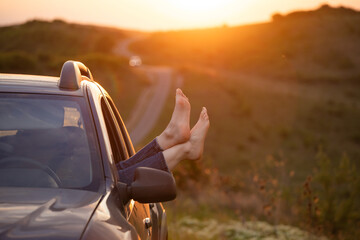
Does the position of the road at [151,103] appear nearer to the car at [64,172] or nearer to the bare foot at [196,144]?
the bare foot at [196,144]

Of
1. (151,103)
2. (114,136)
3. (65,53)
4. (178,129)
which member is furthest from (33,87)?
(65,53)

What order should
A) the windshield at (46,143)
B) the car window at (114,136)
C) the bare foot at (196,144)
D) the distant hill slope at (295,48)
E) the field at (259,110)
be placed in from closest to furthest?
the windshield at (46,143) → the car window at (114,136) → the bare foot at (196,144) → the field at (259,110) → the distant hill slope at (295,48)

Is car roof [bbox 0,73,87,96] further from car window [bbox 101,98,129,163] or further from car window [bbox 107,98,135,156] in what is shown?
car window [bbox 107,98,135,156]

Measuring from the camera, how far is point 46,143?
2.89 metres

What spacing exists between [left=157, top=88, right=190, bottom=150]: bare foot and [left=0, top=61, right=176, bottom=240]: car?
861mm

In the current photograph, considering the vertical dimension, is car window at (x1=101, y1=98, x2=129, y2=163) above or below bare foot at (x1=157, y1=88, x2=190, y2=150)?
above

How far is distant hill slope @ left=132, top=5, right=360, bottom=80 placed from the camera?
8656 cm

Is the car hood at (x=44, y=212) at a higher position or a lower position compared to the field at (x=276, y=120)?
higher

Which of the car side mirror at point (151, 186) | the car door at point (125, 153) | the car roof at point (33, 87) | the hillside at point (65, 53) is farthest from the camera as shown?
the hillside at point (65, 53)

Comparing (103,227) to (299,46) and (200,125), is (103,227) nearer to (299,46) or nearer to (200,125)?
(200,125)

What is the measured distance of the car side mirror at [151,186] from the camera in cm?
253

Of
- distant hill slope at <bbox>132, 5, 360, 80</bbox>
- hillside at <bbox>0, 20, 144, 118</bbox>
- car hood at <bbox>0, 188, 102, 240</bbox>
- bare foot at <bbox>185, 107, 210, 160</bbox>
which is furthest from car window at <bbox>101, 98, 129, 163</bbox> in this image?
distant hill slope at <bbox>132, 5, 360, 80</bbox>

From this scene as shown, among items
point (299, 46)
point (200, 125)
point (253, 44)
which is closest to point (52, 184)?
point (200, 125)

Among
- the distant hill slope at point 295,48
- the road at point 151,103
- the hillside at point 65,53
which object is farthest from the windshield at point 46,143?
the distant hill slope at point 295,48
